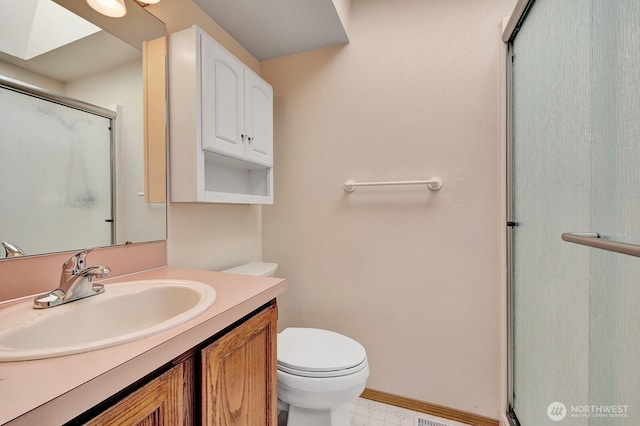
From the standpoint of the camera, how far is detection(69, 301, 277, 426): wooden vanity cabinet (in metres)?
0.49

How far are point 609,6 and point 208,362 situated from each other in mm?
1268

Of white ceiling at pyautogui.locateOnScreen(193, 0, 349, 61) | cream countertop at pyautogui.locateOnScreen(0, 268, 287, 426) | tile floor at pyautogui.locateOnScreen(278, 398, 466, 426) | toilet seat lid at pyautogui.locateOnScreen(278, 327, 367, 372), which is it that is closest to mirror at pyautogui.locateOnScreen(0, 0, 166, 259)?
white ceiling at pyautogui.locateOnScreen(193, 0, 349, 61)

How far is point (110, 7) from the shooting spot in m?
0.98

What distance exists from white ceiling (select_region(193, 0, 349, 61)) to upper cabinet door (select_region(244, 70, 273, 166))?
0.30 meters

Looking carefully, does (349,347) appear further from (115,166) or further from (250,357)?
(115,166)

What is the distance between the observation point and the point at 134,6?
1.04 m

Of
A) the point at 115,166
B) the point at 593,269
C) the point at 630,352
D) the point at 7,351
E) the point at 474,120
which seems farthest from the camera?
the point at 474,120

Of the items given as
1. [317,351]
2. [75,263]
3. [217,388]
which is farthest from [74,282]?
[317,351]

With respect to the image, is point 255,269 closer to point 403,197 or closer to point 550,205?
point 403,197

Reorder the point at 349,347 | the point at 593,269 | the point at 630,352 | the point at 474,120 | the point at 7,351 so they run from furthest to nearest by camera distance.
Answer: the point at 474,120, the point at 349,347, the point at 593,269, the point at 630,352, the point at 7,351

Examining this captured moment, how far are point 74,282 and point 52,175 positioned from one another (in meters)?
0.36

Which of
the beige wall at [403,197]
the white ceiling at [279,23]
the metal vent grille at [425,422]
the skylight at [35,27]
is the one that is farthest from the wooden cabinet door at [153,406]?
the white ceiling at [279,23]

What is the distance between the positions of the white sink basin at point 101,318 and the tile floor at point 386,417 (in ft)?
3.70

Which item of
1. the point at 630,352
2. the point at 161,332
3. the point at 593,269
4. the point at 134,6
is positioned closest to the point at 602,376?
the point at 630,352
